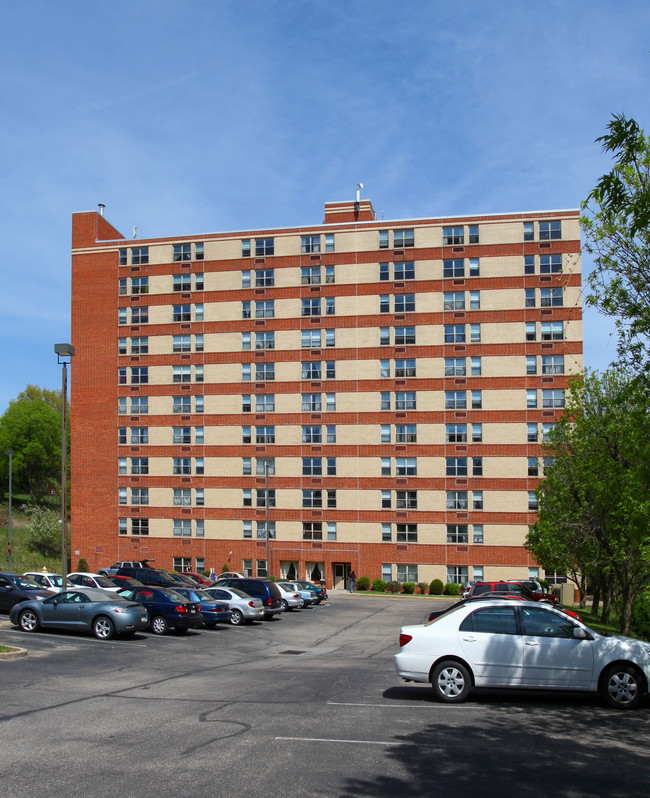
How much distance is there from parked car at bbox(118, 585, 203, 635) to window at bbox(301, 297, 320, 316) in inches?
1583

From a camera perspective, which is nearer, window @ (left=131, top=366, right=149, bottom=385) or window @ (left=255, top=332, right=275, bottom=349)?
window @ (left=255, top=332, right=275, bottom=349)

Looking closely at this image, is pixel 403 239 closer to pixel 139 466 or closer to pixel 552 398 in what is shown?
pixel 552 398

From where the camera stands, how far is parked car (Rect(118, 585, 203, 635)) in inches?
1043

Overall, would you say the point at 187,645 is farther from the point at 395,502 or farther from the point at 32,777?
the point at 395,502

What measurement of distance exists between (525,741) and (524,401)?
170ft

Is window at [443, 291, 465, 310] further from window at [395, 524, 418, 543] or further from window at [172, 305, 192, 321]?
window at [172, 305, 192, 321]

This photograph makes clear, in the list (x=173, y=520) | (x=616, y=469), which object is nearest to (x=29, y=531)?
(x=173, y=520)

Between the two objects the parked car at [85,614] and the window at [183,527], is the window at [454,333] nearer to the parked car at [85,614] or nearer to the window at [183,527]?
the window at [183,527]

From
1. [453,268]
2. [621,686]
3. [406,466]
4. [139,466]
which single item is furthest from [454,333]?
[621,686]

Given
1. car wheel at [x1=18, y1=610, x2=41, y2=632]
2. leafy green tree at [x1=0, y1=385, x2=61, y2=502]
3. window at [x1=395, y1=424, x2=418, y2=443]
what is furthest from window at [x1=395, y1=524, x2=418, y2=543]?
leafy green tree at [x1=0, y1=385, x2=61, y2=502]

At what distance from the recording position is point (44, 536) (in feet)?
252

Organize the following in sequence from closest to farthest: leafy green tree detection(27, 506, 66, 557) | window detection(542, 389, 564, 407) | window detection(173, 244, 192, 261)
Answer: window detection(542, 389, 564, 407) < window detection(173, 244, 192, 261) < leafy green tree detection(27, 506, 66, 557)

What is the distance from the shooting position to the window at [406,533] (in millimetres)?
61688

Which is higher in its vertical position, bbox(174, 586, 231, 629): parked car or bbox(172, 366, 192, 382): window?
bbox(172, 366, 192, 382): window
